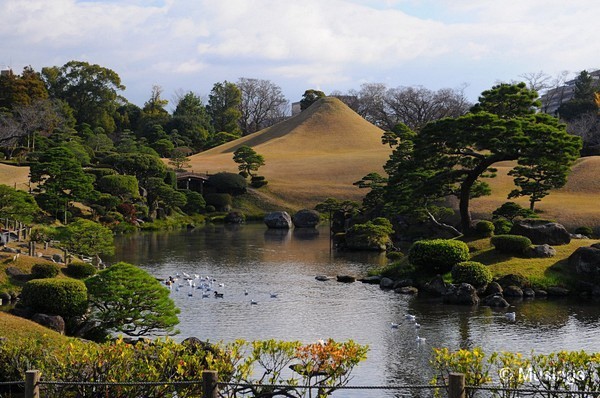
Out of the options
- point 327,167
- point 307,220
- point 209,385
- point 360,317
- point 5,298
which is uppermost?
point 327,167

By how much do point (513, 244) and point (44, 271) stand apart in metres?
21.8

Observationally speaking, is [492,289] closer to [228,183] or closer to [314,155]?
[228,183]

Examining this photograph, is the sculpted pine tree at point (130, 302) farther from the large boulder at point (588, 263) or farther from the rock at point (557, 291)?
the large boulder at point (588, 263)

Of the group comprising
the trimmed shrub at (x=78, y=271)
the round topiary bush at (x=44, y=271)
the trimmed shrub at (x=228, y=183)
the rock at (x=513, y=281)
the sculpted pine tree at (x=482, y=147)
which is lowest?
the rock at (x=513, y=281)

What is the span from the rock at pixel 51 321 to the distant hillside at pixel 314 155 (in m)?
64.7

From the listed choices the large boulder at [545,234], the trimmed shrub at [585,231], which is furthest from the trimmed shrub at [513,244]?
the trimmed shrub at [585,231]

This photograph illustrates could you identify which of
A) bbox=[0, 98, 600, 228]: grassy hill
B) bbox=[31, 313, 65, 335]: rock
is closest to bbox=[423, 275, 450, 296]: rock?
bbox=[31, 313, 65, 335]: rock

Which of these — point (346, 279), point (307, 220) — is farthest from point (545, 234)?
point (307, 220)

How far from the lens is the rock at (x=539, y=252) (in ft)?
122

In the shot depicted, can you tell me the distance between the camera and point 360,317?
29.8 metres

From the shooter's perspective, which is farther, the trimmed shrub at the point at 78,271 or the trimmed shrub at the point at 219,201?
the trimmed shrub at the point at 219,201

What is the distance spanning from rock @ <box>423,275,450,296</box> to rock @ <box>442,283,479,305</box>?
2.95ft

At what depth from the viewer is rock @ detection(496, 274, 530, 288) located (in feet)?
114

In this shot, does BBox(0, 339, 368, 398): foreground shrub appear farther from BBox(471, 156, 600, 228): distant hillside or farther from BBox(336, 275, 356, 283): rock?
BBox(471, 156, 600, 228): distant hillside
